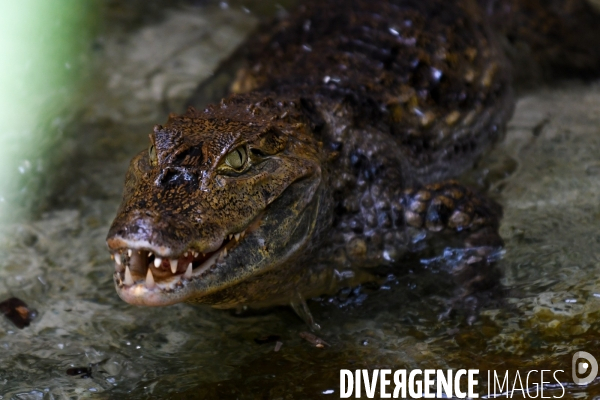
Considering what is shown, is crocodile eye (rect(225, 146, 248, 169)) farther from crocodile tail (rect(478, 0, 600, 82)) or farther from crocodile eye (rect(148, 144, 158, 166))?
crocodile tail (rect(478, 0, 600, 82))

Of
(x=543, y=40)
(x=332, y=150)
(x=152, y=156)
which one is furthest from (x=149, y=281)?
(x=543, y=40)

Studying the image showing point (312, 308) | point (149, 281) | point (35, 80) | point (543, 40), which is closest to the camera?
point (149, 281)

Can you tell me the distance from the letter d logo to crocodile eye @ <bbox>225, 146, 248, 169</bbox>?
67.1 inches

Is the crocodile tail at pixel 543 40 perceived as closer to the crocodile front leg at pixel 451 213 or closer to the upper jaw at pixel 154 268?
the crocodile front leg at pixel 451 213

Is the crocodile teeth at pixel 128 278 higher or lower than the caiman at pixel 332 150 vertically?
lower

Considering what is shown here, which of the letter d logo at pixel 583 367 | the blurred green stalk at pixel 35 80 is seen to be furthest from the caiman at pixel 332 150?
the blurred green stalk at pixel 35 80

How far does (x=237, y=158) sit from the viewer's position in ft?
11.0

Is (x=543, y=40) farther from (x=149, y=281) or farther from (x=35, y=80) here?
(x=149, y=281)

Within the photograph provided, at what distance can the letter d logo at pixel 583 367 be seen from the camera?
9.83ft

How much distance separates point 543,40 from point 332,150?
2838mm

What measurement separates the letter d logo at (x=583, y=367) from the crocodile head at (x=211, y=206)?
136 centimetres

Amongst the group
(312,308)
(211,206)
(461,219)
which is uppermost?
(211,206)

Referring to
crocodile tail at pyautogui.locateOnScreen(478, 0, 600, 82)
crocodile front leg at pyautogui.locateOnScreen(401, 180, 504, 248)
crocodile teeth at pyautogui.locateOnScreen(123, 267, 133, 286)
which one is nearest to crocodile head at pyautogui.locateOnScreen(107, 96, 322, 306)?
crocodile teeth at pyautogui.locateOnScreen(123, 267, 133, 286)

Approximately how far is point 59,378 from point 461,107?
3.06 m
